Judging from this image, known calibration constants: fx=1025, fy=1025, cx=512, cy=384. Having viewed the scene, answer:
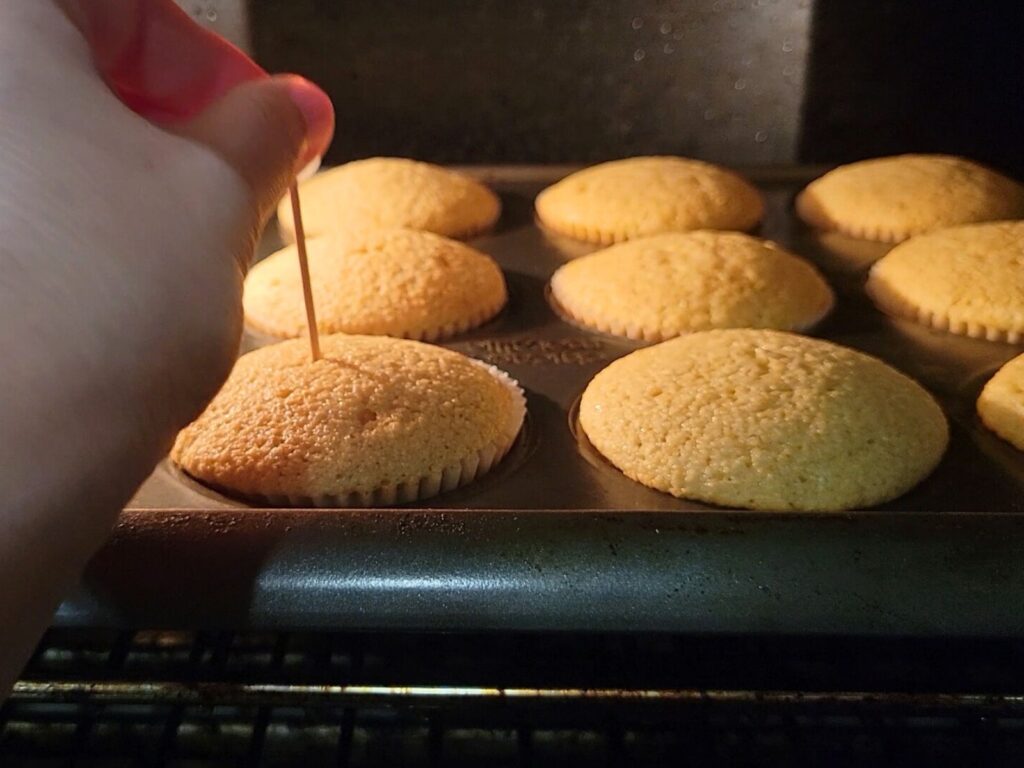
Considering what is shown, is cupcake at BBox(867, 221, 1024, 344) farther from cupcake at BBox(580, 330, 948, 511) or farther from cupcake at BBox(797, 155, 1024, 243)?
cupcake at BBox(580, 330, 948, 511)

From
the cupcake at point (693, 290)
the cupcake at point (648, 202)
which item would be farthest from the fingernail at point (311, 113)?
the cupcake at point (648, 202)

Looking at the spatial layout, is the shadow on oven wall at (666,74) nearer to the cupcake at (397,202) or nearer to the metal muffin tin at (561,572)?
the cupcake at (397,202)

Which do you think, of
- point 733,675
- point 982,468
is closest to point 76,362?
point 733,675

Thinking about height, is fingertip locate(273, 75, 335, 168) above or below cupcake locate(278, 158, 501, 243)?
above

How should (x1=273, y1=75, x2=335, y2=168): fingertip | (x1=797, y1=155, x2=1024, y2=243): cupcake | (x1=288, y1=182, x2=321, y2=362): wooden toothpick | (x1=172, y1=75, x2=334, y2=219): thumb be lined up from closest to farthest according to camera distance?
(x1=172, y1=75, x2=334, y2=219): thumb, (x1=273, y1=75, x2=335, y2=168): fingertip, (x1=288, y1=182, x2=321, y2=362): wooden toothpick, (x1=797, y1=155, x2=1024, y2=243): cupcake

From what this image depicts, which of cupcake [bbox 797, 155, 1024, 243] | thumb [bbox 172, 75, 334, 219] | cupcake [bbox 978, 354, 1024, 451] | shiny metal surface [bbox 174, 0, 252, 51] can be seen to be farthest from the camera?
shiny metal surface [bbox 174, 0, 252, 51]

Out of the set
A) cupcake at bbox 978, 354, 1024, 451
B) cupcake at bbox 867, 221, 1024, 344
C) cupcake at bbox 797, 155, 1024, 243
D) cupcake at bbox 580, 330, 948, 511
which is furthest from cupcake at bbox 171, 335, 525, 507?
cupcake at bbox 797, 155, 1024, 243
